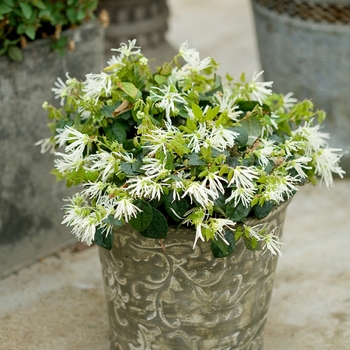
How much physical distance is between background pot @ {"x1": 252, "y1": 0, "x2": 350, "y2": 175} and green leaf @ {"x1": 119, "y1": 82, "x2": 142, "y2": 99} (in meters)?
1.32

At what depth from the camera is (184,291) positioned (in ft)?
5.24

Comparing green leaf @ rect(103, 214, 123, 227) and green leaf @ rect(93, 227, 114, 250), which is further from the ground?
green leaf @ rect(103, 214, 123, 227)

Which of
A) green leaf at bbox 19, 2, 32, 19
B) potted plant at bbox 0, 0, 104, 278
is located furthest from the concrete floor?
green leaf at bbox 19, 2, 32, 19

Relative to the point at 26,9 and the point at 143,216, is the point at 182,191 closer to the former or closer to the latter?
the point at 143,216

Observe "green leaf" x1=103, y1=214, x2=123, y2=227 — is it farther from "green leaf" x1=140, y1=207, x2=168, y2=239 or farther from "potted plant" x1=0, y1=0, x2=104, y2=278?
"potted plant" x1=0, y1=0, x2=104, y2=278

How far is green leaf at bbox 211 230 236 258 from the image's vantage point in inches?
57.4

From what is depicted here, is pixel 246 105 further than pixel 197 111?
Yes

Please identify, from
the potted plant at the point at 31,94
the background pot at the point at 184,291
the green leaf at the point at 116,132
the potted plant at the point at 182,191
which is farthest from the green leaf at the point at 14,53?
the background pot at the point at 184,291

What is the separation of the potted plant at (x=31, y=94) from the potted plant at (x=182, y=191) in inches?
15.8

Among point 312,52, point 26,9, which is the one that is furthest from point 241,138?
point 312,52

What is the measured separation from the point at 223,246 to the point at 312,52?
152 cm

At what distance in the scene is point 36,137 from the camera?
222 cm

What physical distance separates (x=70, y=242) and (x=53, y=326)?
Answer: 0.46 metres

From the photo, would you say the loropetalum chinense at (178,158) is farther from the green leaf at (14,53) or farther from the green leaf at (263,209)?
the green leaf at (14,53)
